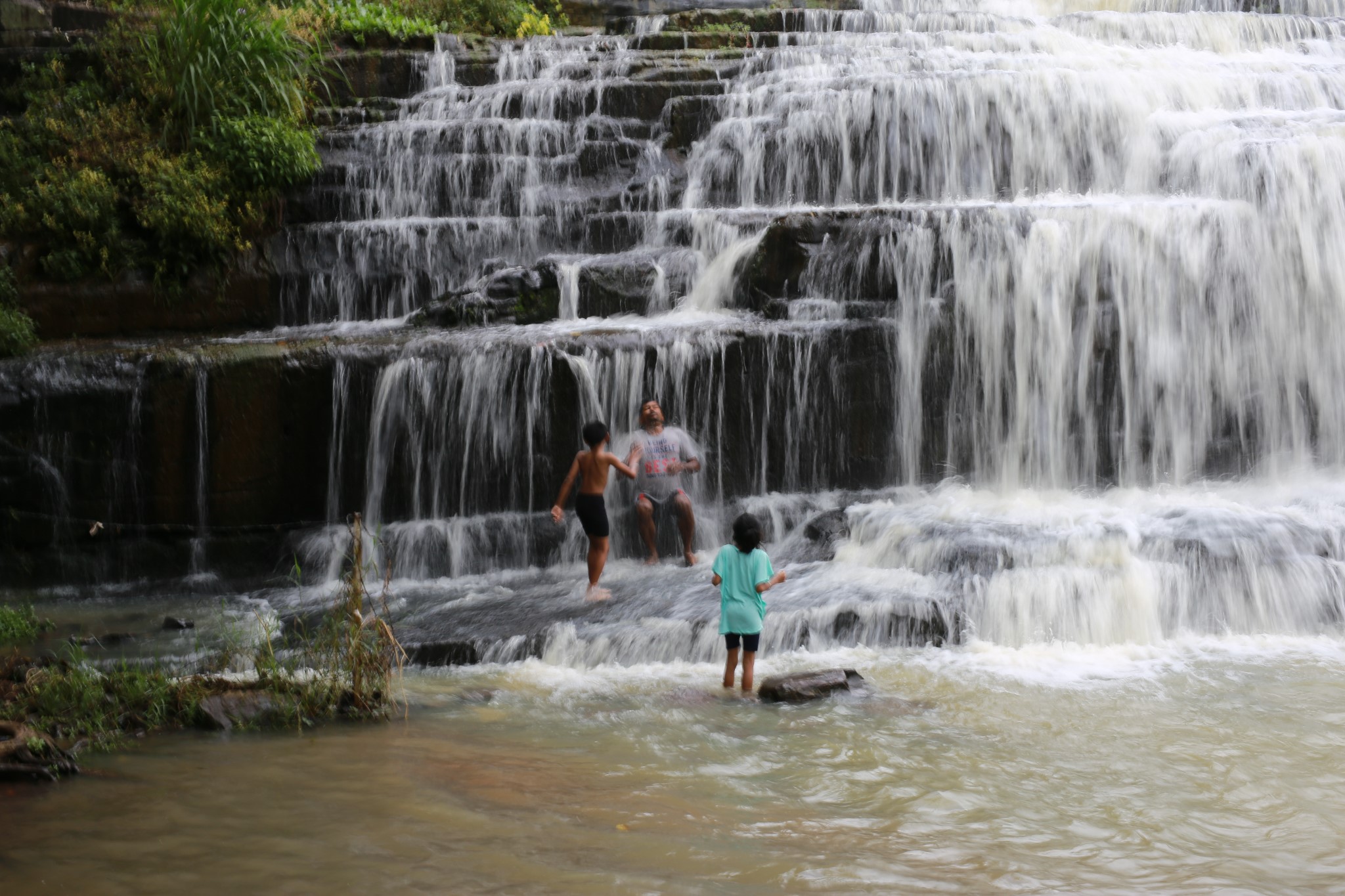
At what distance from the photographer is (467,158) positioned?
13.2 metres

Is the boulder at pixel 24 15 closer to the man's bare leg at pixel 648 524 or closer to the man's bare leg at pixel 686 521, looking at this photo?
the man's bare leg at pixel 648 524

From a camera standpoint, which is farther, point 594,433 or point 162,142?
point 162,142

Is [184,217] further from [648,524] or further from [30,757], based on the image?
[30,757]

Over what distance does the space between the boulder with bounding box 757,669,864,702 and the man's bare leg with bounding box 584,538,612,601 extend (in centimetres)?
210

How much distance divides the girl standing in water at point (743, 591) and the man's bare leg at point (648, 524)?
2.46 metres

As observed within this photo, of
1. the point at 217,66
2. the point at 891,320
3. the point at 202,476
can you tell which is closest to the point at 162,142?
the point at 217,66

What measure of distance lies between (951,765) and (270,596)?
581cm

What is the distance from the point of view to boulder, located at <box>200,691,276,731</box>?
223 inches

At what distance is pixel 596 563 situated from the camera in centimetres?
833

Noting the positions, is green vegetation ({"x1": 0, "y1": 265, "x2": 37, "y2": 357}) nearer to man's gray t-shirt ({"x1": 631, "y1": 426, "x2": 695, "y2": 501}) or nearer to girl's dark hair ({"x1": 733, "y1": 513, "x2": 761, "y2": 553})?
man's gray t-shirt ({"x1": 631, "y1": 426, "x2": 695, "y2": 501})

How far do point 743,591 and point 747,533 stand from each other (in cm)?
35

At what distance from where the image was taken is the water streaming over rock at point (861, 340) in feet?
26.1

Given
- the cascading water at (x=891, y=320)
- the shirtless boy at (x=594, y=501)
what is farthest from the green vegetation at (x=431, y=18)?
the shirtless boy at (x=594, y=501)

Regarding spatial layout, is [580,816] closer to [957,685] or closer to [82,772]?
[82,772]
